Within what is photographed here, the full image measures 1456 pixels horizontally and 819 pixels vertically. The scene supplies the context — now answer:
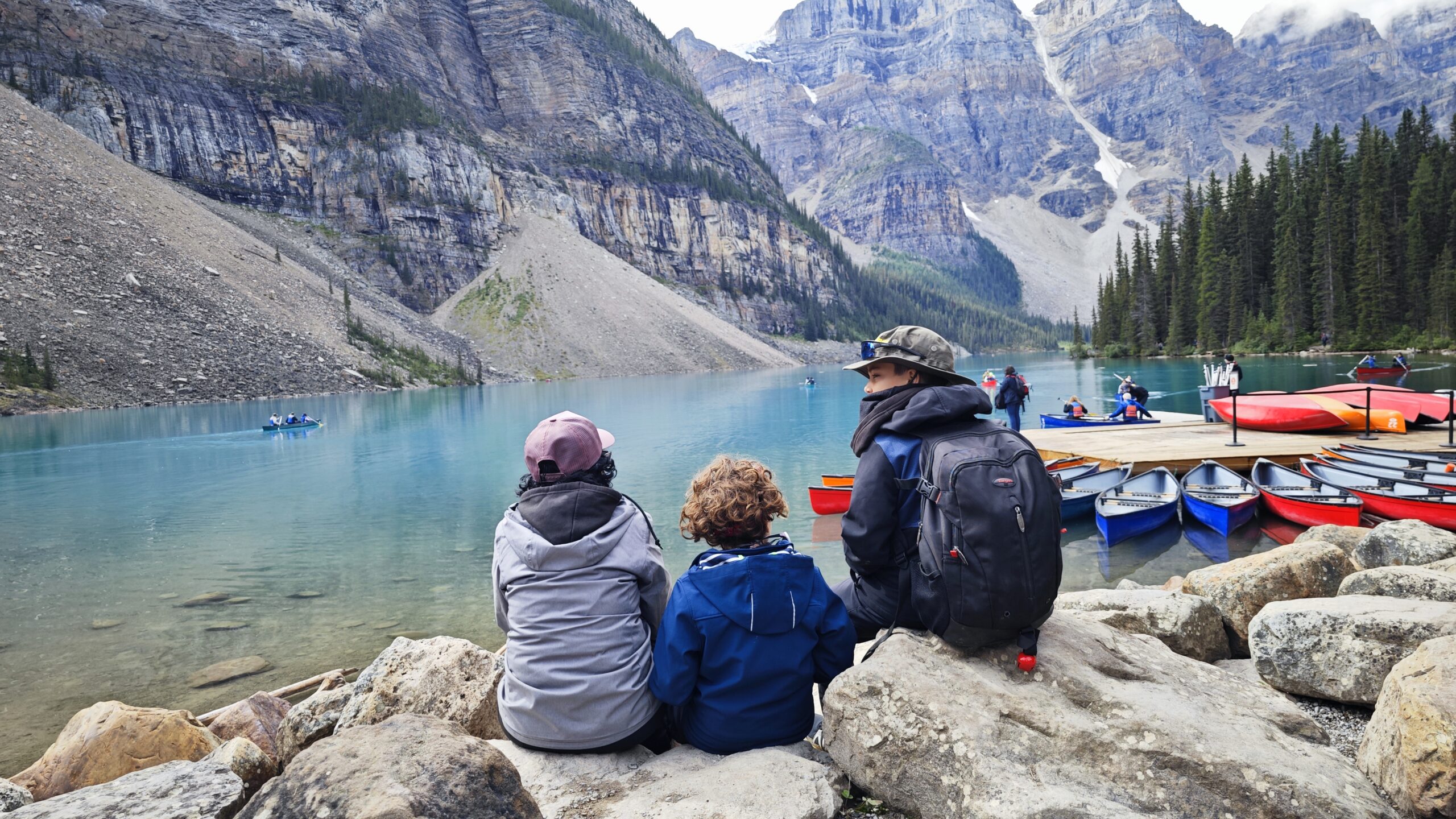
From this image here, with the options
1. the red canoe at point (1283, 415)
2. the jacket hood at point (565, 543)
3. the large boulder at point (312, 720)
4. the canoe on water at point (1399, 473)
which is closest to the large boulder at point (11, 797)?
the large boulder at point (312, 720)

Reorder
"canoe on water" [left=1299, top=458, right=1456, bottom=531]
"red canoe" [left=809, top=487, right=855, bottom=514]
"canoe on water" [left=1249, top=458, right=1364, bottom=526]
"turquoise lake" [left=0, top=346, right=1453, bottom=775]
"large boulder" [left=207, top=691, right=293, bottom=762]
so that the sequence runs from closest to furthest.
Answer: "large boulder" [left=207, top=691, right=293, bottom=762], "turquoise lake" [left=0, top=346, right=1453, bottom=775], "canoe on water" [left=1299, top=458, right=1456, bottom=531], "canoe on water" [left=1249, top=458, right=1364, bottom=526], "red canoe" [left=809, top=487, right=855, bottom=514]

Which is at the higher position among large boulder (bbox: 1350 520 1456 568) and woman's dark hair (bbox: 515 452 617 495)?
woman's dark hair (bbox: 515 452 617 495)

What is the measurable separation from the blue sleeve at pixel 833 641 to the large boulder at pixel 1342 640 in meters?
A: 3.12

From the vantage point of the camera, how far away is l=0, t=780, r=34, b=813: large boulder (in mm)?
3869

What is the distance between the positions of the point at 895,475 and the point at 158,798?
371cm

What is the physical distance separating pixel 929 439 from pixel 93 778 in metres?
5.99

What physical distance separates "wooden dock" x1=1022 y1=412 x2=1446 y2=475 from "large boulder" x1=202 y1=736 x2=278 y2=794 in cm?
1775

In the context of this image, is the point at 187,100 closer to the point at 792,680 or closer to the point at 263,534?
the point at 263,534

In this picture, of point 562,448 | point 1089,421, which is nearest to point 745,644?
point 562,448

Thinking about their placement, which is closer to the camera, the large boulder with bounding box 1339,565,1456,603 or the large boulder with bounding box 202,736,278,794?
the large boulder with bounding box 202,736,278,794

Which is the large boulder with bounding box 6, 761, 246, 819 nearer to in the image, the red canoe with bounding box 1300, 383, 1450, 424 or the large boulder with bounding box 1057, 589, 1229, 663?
the large boulder with bounding box 1057, 589, 1229, 663

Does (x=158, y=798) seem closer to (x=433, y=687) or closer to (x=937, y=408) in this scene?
(x=433, y=687)

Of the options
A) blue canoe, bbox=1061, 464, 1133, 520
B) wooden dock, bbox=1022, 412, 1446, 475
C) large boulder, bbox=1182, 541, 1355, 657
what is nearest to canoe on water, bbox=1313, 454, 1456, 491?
wooden dock, bbox=1022, 412, 1446, 475

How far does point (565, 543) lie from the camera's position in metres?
3.73
